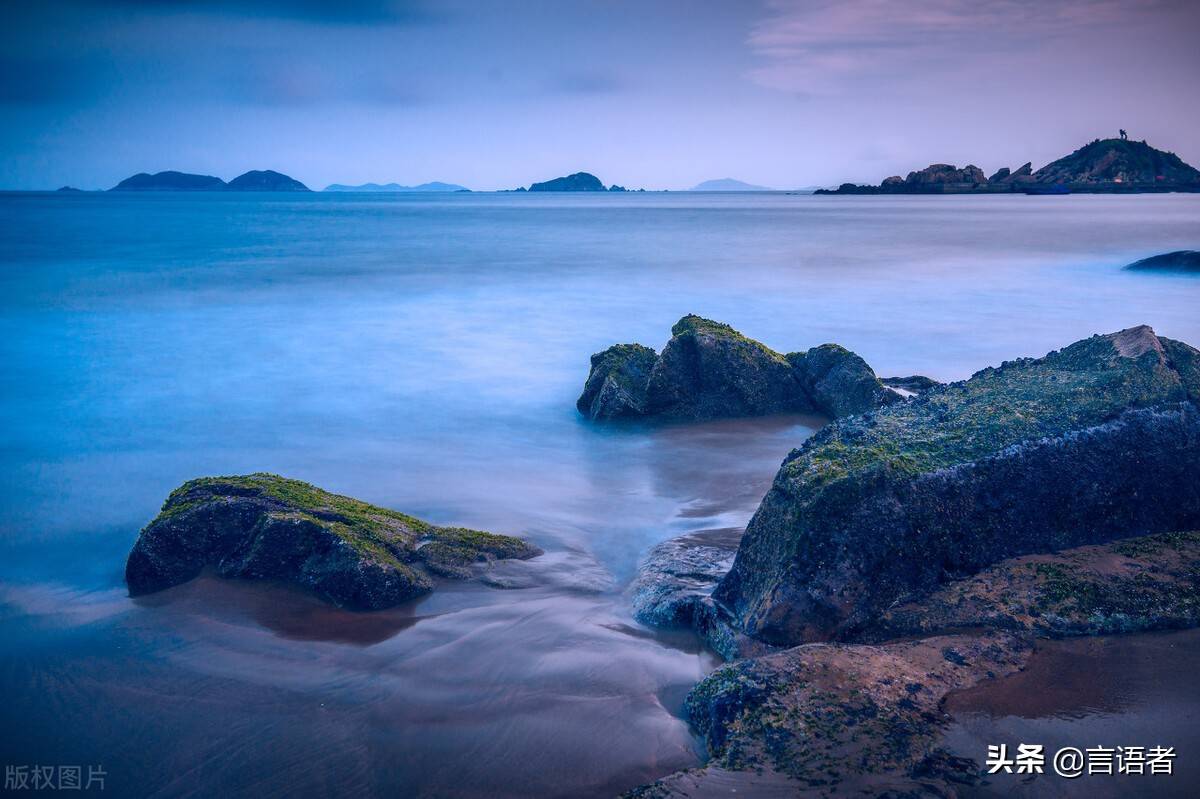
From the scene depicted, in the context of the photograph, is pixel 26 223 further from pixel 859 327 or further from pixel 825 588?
pixel 825 588

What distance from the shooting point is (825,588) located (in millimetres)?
3732

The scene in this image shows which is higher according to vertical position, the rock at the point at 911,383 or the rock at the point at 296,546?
the rock at the point at 911,383

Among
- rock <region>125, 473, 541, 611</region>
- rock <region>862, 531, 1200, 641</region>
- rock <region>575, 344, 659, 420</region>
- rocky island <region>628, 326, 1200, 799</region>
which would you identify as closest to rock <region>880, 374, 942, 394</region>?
rock <region>575, 344, 659, 420</region>

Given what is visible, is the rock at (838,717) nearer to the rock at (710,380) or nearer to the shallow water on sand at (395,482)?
the shallow water on sand at (395,482)

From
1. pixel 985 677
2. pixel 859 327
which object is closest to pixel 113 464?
pixel 985 677

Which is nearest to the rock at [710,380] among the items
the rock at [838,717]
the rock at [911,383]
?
the rock at [911,383]

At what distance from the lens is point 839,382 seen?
884 centimetres

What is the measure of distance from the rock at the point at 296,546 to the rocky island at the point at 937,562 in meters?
1.75

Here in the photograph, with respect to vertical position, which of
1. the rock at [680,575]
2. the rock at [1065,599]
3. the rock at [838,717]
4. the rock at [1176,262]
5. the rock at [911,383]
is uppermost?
the rock at [1176,262]

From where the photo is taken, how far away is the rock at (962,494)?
3.74 m

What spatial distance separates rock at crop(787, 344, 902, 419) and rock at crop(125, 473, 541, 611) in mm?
4710

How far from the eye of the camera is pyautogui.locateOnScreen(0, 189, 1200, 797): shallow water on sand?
370 cm

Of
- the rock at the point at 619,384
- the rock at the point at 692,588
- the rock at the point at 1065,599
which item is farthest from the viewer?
the rock at the point at 619,384

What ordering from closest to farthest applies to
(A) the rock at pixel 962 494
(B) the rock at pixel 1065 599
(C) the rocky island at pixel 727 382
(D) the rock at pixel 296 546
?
(B) the rock at pixel 1065 599, (A) the rock at pixel 962 494, (D) the rock at pixel 296 546, (C) the rocky island at pixel 727 382
